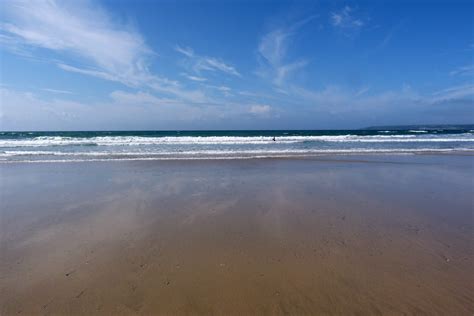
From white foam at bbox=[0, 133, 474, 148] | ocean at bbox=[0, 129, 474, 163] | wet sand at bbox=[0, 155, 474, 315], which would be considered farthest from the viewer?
white foam at bbox=[0, 133, 474, 148]

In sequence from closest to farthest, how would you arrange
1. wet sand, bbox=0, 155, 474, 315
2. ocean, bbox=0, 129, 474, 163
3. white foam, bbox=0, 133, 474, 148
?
wet sand, bbox=0, 155, 474, 315 → ocean, bbox=0, 129, 474, 163 → white foam, bbox=0, 133, 474, 148

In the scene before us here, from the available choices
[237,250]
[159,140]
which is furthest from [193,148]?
[237,250]

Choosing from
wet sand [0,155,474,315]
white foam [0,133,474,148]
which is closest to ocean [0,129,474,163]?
white foam [0,133,474,148]

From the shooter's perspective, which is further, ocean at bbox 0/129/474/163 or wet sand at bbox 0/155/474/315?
ocean at bbox 0/129/474/163

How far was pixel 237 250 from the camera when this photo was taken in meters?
3.80

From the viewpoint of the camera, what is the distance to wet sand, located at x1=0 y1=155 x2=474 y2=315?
2727 millimetres

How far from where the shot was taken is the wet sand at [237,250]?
2.73 m

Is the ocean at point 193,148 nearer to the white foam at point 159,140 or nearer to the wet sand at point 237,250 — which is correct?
the white foam at point 159,140

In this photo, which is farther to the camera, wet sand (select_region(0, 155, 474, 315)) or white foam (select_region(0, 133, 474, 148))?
white foam (select_region(0, 133, 474, 148))

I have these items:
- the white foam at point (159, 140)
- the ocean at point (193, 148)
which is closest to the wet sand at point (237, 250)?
the ocean at point (193, 148)

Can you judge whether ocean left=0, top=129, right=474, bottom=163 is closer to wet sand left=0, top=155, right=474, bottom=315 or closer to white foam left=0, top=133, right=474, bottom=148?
white foam left=0, top=133, right=474, bottom=148

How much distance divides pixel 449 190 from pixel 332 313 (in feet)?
23.4

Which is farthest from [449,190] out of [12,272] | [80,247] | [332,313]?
[12,272]

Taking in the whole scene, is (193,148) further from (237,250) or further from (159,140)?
(237,250)
